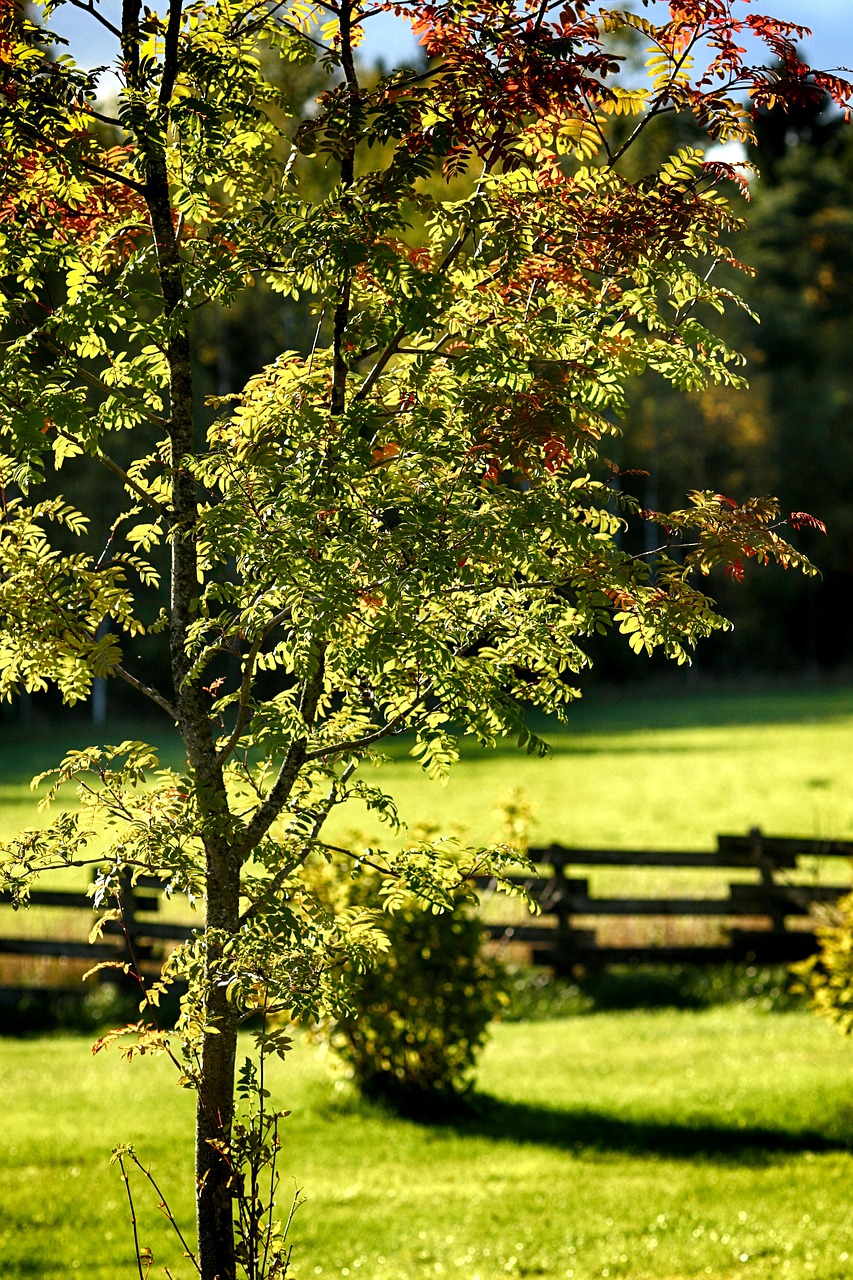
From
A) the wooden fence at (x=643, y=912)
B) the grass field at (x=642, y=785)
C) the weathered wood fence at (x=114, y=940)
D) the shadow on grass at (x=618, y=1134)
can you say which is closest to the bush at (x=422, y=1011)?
the shadow on grass at (x=618, y=1134)

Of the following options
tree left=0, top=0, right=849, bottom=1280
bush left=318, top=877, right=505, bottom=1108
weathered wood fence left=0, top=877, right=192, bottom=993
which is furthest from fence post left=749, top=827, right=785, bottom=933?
tree left=0, top=0, right=849, bottom=1280

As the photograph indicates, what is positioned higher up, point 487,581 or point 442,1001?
point 487,581

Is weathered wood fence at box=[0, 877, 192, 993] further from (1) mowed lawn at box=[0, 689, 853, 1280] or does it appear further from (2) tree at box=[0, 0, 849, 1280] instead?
(2) tree at box=[0, 0, 849, 1280]

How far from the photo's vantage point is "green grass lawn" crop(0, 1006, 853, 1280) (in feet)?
22.2

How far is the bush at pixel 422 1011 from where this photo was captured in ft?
29.4

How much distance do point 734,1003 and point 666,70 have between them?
9.94 meters

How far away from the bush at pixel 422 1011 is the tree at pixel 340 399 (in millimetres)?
4089

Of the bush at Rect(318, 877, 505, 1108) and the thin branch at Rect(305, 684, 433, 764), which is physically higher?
the thin branch at Rect(305, 684, 433, 764)

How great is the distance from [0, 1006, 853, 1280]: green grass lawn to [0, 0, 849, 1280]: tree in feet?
8.70

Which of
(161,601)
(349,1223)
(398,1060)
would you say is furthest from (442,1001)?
(161,601)

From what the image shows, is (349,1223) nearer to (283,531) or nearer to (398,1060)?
(398,1060)

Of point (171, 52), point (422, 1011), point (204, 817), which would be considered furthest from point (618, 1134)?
point (171, 52)

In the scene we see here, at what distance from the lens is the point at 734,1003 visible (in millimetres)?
12609

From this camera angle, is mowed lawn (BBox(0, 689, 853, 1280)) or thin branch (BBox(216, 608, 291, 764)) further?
mowed lawn (BBox(0, 689, 853, 1280))
